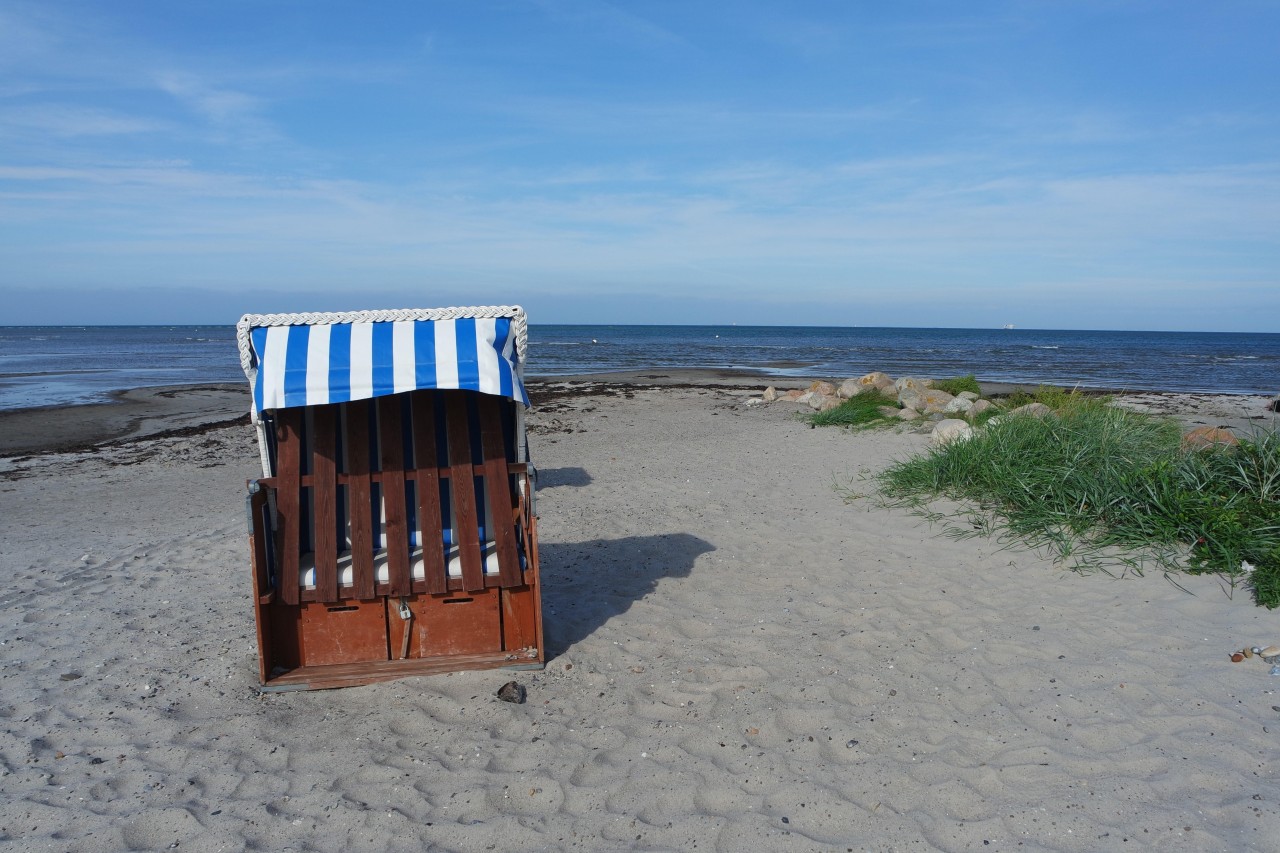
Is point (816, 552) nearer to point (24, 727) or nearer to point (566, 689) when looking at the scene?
point (566, 689)

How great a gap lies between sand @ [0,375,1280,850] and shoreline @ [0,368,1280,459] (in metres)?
9.44

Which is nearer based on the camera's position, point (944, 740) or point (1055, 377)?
point (944, 740)

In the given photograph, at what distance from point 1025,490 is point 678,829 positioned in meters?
5.19

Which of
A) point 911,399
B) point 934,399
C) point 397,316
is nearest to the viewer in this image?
point 397,316

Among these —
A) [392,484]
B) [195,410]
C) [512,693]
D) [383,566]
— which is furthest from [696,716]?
[195,410]

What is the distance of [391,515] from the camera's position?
4574mm

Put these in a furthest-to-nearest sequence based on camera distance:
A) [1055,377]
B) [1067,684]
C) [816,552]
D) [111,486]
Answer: [1055,377] < [111,486] < [816,552] < [1067,684]

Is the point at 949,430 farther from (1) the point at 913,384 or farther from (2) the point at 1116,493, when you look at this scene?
(1) the point at 913,384

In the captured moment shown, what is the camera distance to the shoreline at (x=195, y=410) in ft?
51.5

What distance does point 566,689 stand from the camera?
14.7ft

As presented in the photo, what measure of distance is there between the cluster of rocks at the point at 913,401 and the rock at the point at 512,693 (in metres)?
7.63

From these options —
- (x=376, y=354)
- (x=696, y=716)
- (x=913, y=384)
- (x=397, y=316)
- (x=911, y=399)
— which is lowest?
(x=696, y=716)

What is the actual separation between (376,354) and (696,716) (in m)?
2.50

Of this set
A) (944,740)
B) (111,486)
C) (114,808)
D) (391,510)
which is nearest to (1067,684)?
(944,740)
